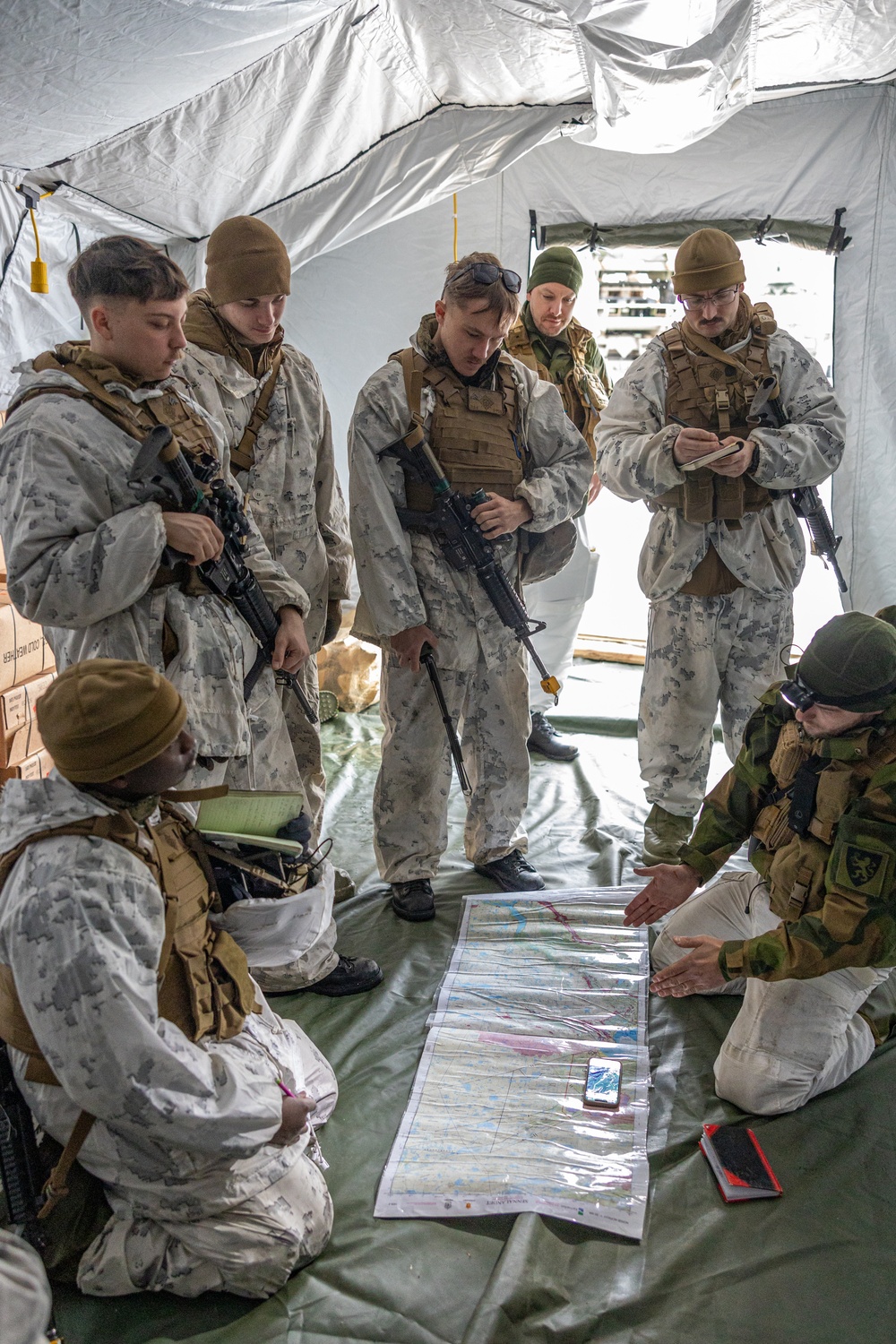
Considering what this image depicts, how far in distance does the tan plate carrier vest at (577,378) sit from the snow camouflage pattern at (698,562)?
2.70 ft

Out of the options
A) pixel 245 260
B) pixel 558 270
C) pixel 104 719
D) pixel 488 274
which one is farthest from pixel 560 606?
pixel 104 719

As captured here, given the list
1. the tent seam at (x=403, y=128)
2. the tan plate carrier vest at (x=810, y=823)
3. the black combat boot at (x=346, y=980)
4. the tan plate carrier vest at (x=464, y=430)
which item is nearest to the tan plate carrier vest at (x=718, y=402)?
the tan plate carrier vest at (x=464, y=430)

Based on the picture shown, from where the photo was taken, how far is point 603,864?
336 centimetres

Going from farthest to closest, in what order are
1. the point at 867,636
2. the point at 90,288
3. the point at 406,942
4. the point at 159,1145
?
the point at 406,942 → the point at 867,636 → the point at 90,288 → the point at 159,1145

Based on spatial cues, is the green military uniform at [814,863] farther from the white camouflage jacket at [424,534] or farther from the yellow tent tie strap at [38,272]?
the yellow tent tie strap at [38,272]

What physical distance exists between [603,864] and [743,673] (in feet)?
2.55

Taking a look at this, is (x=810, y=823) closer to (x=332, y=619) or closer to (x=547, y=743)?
(x=332, y=619)

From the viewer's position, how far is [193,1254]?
5.60 feet

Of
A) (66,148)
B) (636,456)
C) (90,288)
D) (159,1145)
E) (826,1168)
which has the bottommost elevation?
(826,1168)

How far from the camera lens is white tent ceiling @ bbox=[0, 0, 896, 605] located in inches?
106

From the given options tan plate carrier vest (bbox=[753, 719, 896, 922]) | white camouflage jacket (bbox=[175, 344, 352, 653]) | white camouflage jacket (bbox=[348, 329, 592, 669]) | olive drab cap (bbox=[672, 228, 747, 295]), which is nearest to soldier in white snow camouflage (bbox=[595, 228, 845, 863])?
olive drab cap (bbox=[672, 228, 747, 295])

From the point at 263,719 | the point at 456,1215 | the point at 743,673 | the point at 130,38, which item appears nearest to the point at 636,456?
the point at 743,673

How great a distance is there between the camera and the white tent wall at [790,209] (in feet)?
14.7

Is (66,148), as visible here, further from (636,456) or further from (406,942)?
(406,942)
